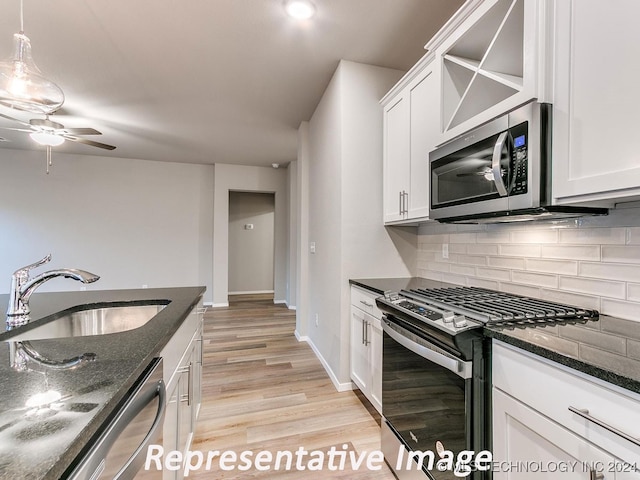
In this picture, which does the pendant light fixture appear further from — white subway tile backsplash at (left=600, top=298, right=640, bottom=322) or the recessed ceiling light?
white subway tile backsplash at (left=600, top=298, right=640, bottom=322)

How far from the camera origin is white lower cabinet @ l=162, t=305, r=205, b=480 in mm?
1124

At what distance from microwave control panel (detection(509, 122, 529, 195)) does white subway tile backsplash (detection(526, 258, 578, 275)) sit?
20.0 inches

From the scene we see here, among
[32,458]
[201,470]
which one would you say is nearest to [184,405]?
[201,470]

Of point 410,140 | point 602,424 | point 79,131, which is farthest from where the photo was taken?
point 79,131

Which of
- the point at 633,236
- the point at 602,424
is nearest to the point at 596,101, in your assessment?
the point at 633,236

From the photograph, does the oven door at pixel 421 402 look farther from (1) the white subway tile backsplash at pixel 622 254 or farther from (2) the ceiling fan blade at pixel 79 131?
(2) the ceiling fan blade at pixel 79 131

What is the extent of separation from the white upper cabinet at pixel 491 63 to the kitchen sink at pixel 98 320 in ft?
6.34

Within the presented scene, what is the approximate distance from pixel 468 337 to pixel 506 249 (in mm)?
897

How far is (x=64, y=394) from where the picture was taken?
62 centimetres

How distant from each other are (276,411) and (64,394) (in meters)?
1.83

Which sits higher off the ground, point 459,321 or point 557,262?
point 557,262

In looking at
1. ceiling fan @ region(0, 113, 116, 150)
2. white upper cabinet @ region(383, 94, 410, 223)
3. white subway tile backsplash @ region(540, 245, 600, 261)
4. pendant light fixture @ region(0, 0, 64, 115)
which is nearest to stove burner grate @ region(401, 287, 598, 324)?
white subway tile backsplash @ region(540, 245, 600, 261)

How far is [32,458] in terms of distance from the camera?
43 cm

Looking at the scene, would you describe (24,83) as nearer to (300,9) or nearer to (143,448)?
(300,9)
